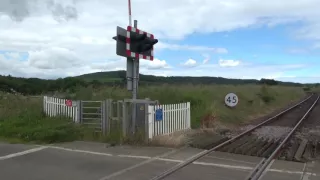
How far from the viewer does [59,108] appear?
46.8 feet

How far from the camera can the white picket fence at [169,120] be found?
1104cm

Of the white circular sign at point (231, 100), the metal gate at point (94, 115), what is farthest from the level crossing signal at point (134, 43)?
the white circular sign at point (231, 100)

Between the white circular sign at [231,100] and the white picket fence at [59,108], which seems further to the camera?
the white circular sign at [231,100]

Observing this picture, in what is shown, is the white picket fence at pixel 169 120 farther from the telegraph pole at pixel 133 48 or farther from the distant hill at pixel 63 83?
the distant hill at pixel 63 83

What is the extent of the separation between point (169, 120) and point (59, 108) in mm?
4573

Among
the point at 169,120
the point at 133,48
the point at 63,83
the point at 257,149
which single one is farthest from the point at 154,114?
the point at 63,83

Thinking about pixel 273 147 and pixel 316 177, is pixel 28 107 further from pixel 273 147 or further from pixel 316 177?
pixel 316 177

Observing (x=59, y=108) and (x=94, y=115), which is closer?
(x=94, y=115)

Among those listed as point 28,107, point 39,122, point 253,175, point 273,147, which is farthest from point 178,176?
point 28,107

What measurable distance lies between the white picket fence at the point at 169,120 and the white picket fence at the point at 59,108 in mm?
3219

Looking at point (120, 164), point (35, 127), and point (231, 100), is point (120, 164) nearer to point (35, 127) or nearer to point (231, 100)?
point (35, 127)

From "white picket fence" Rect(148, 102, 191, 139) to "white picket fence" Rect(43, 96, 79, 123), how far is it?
3.22 metres

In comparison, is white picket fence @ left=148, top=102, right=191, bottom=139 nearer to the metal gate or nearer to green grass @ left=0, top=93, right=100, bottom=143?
the metal gate

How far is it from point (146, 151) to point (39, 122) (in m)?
5.84
